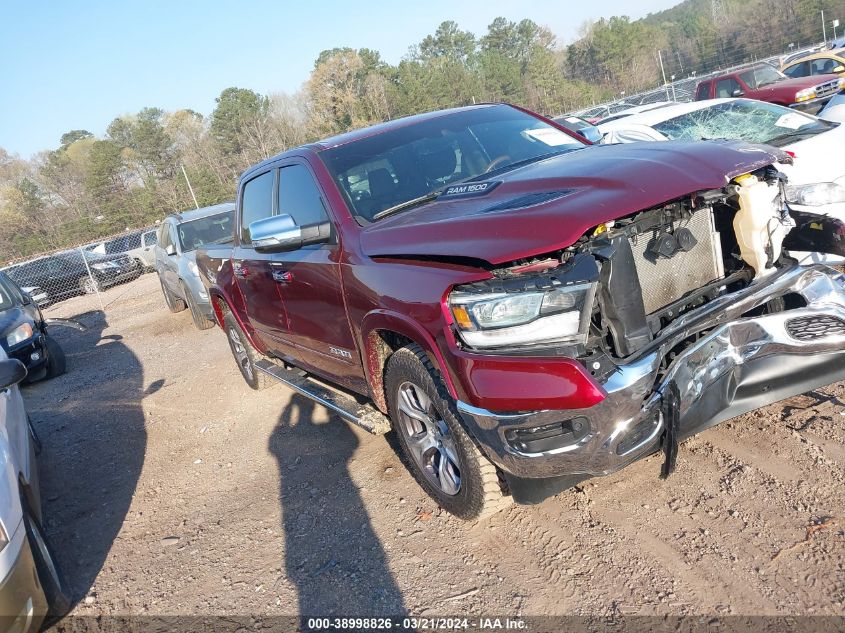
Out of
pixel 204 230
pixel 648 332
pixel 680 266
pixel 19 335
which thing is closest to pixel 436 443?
pixel 648 332

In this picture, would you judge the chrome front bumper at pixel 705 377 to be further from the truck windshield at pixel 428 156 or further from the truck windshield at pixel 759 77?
the truck windshield at pixel 759 77

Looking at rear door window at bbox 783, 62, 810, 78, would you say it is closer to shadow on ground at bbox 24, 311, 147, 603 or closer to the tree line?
shadow on ground at bbox 24, 311, 147, 603

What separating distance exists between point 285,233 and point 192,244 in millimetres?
7304

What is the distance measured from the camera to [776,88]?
14586 mm

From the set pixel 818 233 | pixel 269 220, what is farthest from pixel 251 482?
pixel 818 233

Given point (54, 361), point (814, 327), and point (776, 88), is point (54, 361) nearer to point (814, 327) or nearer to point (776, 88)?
point (814, 327)

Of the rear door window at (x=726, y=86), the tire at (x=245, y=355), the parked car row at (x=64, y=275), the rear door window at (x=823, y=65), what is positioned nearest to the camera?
the tire at (x=245, y=355)

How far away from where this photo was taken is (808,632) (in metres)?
2.24

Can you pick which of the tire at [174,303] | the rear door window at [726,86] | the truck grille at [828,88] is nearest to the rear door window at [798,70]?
the rear door window at [726,86]

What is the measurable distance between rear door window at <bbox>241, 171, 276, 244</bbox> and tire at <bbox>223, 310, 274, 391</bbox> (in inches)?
43.3

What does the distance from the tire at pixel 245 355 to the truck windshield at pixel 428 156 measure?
2.52 meters

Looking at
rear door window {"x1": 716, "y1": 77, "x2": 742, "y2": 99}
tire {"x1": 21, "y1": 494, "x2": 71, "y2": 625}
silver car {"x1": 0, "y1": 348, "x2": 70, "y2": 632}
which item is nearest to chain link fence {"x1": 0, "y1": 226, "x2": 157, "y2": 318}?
silver car {"x1": 0, "y1": 348, "x2": 70, "y2": 632}

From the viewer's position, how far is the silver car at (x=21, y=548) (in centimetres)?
274

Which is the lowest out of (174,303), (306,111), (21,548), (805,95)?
(174,303)
